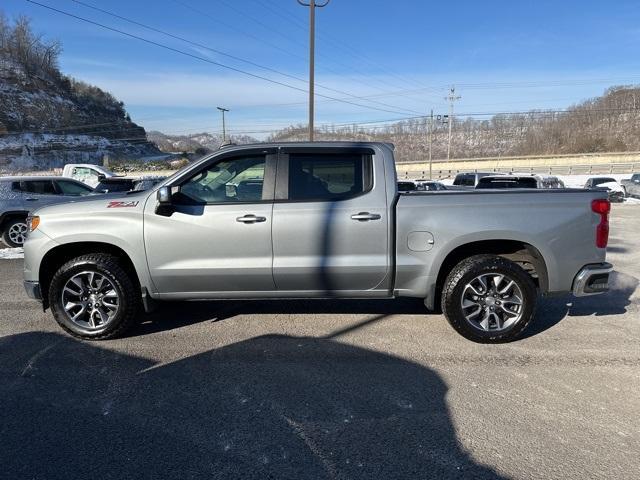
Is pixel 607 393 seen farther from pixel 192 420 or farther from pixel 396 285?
pixel 192 420

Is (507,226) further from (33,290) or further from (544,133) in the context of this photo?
(544,133)

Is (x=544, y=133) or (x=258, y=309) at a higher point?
(x=544, y=133)

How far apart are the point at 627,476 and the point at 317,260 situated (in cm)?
273

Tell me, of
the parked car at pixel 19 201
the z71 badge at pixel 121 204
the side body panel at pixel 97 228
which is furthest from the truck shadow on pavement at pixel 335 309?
A: the parked car at pixel 19 201

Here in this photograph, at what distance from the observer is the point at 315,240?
14.0 ft

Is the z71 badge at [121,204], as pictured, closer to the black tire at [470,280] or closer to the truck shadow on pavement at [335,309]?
the truck shadow on pavement at [335,309]

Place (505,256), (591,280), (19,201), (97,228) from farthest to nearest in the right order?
(19,201) < (505,256) < (97,228) < (591,280)

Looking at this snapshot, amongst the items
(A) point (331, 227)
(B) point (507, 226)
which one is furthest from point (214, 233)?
(B) point (507, 226)

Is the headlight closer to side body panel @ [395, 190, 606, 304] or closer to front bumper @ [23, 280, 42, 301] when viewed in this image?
front bumper @ [23, 280, 42, 301]

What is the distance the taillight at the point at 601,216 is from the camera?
13.7 ft

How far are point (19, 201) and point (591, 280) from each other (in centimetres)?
1126

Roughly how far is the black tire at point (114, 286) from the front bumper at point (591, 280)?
4287 millimetres

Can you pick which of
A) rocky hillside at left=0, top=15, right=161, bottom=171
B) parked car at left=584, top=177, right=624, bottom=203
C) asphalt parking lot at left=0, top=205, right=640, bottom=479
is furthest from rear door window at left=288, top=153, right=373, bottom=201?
rocky hillside at left=0, top=15, right=161, bottom=171

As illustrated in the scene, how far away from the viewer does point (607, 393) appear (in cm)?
338
